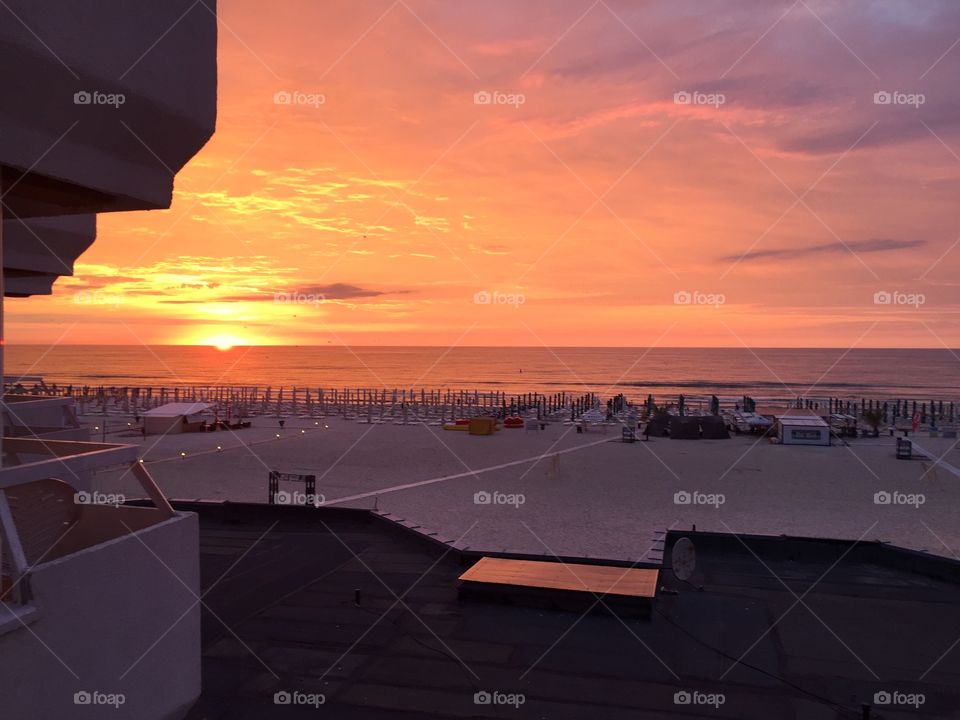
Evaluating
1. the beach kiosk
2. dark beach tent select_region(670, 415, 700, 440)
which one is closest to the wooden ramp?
the beach kiosk

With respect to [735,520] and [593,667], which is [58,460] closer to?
[593,667]

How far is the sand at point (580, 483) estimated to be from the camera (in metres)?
14.1

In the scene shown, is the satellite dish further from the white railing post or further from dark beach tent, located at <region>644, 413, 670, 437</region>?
dark beach tent, located at <region>644, 413, 670, 437</region>

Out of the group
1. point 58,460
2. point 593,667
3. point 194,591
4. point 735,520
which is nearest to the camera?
point 58,460

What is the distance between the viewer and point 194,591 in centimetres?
385

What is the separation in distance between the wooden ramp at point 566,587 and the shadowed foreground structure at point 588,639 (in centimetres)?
15

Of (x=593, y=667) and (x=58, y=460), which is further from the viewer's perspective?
(x=593, y=667)

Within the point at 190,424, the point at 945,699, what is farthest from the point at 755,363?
the point at 945,699

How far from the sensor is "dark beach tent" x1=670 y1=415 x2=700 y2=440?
30156mm

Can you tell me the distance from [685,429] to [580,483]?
481 inches

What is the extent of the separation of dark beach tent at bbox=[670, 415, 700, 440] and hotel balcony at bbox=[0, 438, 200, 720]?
27868 millimetres

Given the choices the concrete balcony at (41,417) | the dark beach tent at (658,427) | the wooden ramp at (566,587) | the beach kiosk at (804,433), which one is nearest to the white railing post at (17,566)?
the concrete balcony at (41,417)

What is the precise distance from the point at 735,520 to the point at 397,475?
9260mm

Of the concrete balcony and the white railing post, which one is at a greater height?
the concrete balcony
